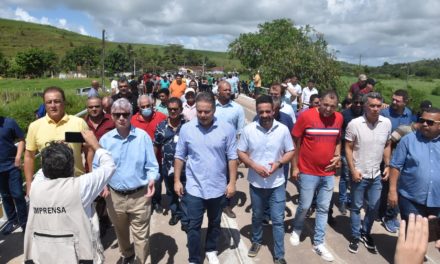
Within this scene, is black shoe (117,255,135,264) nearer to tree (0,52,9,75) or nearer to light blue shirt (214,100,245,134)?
light blue shirt (214,100,245,134)

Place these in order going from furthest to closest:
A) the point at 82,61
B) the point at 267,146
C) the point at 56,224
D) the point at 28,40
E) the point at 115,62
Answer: the point at 28,40 < the point at 82,61 < the point at 115,62 < the point at 267,146 < the point at 56,224

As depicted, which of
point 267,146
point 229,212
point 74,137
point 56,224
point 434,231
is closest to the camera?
point 434,231

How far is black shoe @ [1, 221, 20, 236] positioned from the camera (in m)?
4.66

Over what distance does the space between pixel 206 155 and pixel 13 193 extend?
9.04 ft

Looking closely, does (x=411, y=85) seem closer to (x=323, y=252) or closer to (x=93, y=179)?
(x=323, y=252)

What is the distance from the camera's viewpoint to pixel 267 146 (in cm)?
394

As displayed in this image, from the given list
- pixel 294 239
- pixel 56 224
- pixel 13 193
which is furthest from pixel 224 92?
pixel 56 224

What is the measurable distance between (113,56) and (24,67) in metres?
21.7

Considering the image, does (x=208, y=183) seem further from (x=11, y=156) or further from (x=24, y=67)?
(x=24, y=67)

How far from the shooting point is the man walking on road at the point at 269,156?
3.93 metres

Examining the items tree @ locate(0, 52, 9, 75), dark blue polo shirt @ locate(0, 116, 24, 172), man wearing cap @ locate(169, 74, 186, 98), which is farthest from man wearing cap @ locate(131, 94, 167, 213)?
tree @ locate(0, 52, 9, 75)

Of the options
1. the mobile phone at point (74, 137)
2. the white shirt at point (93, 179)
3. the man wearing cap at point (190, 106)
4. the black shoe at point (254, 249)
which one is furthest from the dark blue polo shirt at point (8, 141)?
the black shoe at point (254, 249)

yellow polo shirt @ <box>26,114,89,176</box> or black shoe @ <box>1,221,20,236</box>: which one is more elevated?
yellow polo shirt @ <box>26,114,89,176</box>

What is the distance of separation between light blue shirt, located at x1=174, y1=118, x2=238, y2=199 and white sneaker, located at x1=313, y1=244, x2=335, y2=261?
1.46m
